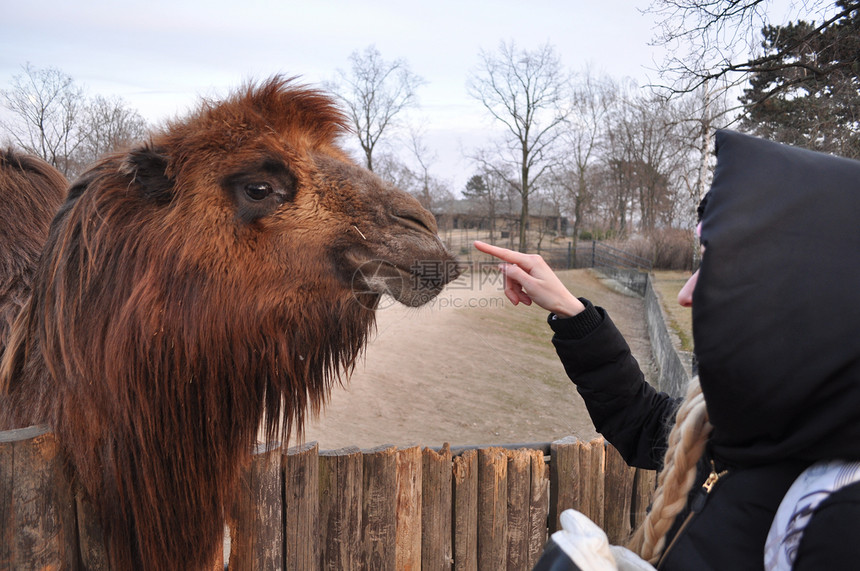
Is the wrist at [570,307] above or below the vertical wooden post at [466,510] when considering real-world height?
above

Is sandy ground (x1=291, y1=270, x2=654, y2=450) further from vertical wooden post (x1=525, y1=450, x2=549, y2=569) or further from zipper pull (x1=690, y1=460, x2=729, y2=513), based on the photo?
zipper pull (x1=690, y1=460, x2=729, y2=513)

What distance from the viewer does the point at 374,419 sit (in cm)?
890

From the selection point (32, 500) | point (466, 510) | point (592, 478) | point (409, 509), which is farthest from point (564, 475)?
point (32, 500)

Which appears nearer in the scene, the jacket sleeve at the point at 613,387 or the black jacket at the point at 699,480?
the black jacket at the point at 699,480

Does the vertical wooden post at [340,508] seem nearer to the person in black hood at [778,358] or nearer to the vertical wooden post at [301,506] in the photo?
the vertical wooden post at [301,506]

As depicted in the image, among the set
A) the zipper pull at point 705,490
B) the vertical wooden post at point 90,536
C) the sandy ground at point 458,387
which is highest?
the zipper pull at point 705,490

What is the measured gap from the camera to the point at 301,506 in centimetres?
269

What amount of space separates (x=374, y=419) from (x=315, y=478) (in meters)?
6.32

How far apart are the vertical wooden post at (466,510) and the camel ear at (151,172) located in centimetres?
208

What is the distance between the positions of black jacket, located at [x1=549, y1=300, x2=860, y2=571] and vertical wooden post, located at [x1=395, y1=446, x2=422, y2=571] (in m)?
1.20

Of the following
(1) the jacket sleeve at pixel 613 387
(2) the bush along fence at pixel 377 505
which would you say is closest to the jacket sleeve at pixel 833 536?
(1) the jacket sleeve at pixel 613 387

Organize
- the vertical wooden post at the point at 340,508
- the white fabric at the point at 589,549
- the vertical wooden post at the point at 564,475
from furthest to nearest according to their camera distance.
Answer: the vertical wooden post at the point at 564,475 < the vertical wooden post at the point at 340,508 < the white fabric at the point at 589,549

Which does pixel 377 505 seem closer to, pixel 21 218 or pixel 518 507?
pixel 518 507

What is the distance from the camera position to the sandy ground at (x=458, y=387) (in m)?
8.60
